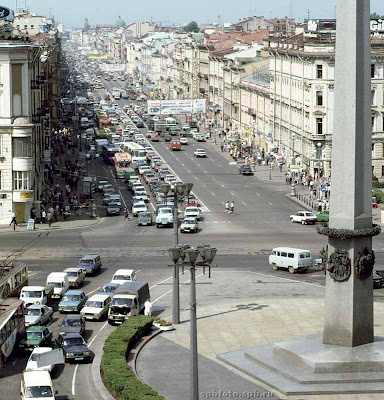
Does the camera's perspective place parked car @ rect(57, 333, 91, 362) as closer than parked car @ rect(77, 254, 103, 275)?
Yes

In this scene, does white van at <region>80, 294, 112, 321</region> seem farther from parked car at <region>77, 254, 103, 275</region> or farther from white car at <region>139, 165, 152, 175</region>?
white car at <region>139, 165, 152, 175</region>

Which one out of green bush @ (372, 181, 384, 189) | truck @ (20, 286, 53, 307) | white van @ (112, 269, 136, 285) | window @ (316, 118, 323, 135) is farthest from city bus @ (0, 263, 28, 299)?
window @ (316, 118, 323, 135)

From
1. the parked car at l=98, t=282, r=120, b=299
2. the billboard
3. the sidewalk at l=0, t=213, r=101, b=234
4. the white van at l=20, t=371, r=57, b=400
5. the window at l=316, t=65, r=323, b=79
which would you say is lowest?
the sidewalk at l=0, t=213, r=101, b=234

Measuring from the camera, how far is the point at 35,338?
1838 inches

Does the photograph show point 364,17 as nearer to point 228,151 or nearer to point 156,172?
→ point 156,172

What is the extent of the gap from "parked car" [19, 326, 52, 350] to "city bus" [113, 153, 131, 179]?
71119 millimetres

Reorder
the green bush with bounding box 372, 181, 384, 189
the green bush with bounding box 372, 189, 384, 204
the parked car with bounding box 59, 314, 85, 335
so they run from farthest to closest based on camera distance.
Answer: the green bush with bounding box 372, 181, 384, 189, the green bush with bounding box 372, 189, 384, 204, the parked car with bounding box 59, 314, 85, 335

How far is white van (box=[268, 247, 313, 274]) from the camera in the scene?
215 ft

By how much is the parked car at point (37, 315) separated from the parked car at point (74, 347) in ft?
13.0

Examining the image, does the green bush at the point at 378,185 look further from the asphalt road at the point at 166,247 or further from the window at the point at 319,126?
the window at the point at 319,126

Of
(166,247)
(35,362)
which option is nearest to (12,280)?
(35,362)

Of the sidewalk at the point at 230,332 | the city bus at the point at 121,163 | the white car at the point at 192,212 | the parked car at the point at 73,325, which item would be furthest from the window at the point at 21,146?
the parked car at the point at 73,325

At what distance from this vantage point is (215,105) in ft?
595

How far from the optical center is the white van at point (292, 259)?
65.5 m
